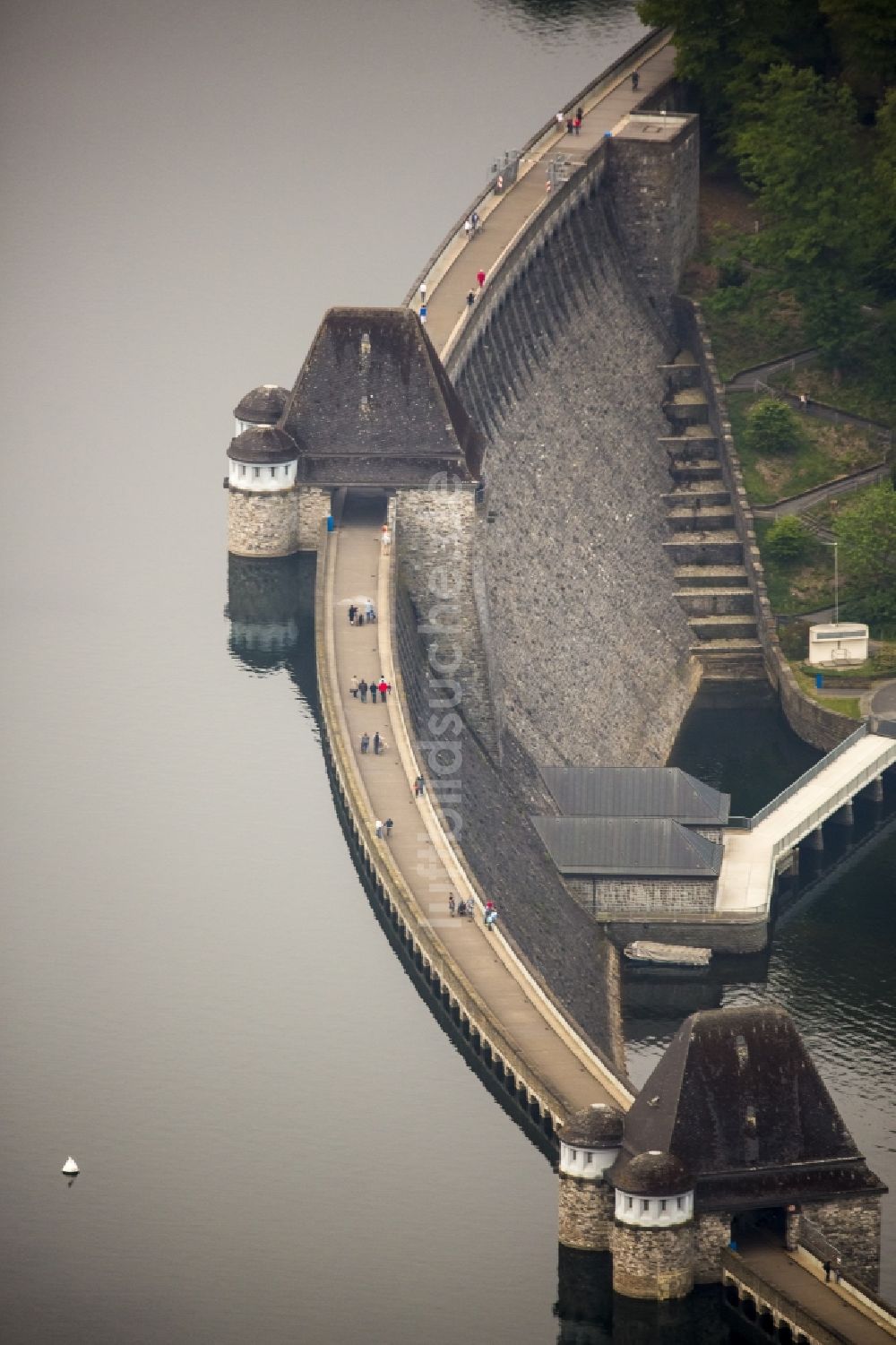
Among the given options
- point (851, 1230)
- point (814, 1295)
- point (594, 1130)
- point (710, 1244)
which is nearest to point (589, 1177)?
point (594, 1130)

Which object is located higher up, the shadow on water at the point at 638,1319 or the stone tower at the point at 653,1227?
the stone tower at the point at 653,1227

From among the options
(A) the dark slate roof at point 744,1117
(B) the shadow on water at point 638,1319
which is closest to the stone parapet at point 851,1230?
(A) the dark slate roof at point 744,1117

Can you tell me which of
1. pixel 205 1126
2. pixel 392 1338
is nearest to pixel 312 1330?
pixel 392 1338

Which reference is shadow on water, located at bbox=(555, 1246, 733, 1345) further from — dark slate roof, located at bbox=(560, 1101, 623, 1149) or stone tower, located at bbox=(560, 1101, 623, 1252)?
dark slate roof, located at bbox=(560, 1101, 623, 1149)

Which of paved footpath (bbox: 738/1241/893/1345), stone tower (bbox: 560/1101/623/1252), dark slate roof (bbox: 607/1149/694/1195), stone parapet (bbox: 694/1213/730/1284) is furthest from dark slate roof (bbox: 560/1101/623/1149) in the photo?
paved footpath (bbox: 738/1241/893/1345)

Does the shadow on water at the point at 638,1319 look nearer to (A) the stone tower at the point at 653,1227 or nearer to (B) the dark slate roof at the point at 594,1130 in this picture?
(A) the stone tower at the point at 653,1227

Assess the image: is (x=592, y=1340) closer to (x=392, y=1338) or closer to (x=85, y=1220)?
(x=392, y=1338)
